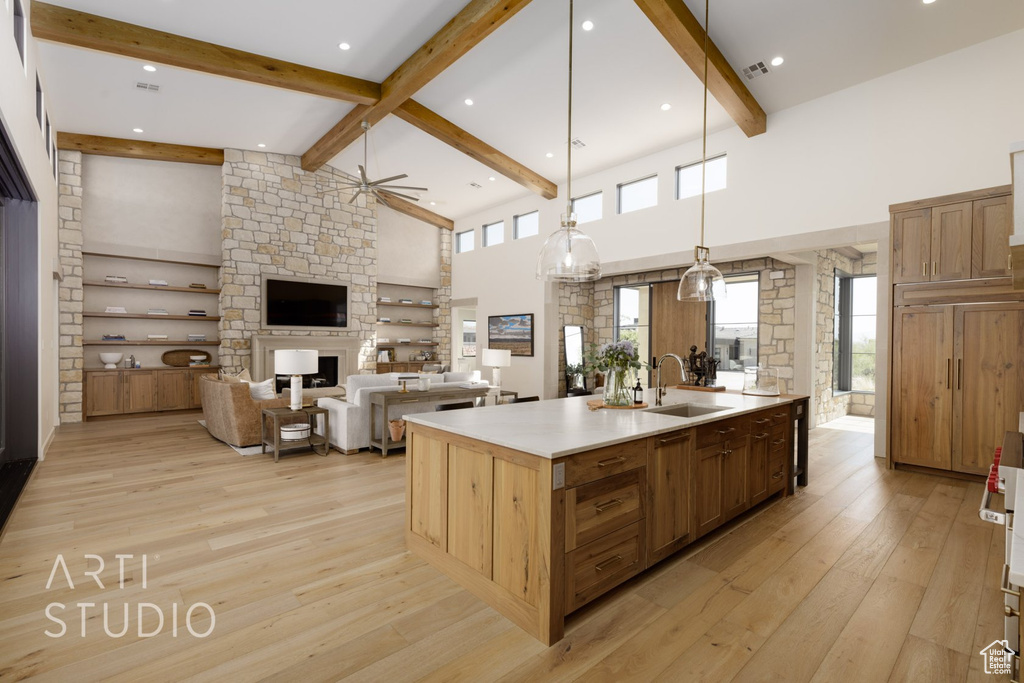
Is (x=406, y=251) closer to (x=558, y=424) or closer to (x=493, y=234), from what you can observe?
(x=493, y=234)

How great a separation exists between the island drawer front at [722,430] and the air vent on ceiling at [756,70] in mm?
4088

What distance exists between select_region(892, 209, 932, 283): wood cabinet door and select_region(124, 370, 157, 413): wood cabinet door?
995 centimetres

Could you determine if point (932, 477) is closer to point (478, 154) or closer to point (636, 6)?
point (636, 6)

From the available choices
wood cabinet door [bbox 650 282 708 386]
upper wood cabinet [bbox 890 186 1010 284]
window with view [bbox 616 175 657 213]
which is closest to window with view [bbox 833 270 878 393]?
wood cabinet door [bbox 650 282 708 386]

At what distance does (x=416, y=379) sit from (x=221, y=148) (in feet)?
18.8

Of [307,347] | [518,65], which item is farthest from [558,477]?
[307,347]

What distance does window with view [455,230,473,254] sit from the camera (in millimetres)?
10859

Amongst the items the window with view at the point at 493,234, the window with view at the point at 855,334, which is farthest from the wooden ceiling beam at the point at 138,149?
the window with view at the point at 855,334

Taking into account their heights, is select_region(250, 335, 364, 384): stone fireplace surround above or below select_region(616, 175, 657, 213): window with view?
below

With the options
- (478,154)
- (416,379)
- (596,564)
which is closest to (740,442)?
(596,564)

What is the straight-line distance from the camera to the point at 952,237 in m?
4.31

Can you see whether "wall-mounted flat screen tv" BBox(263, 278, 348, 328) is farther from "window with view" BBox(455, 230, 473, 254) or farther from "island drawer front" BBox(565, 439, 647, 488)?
"island drawer front" BBox(565, 439, 647, 488)

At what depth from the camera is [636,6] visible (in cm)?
448

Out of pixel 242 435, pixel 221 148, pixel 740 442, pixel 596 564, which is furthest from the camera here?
pixel 221 148
